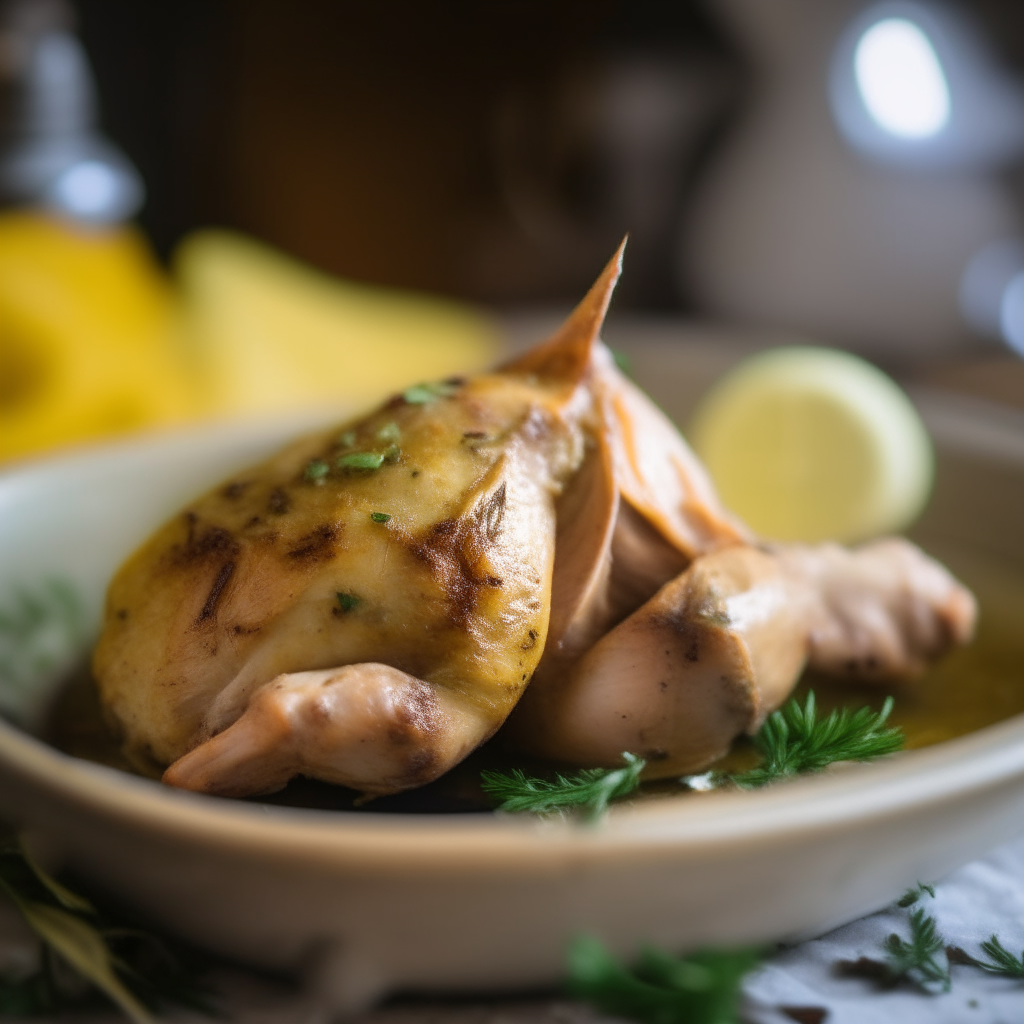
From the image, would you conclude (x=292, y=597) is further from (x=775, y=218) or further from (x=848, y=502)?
(x=775, y=218)

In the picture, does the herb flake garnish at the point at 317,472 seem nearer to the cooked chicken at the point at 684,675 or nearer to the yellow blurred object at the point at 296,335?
the cooked chicken at the point at 684,675

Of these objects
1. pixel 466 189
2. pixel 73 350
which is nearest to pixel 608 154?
pixel 466 189

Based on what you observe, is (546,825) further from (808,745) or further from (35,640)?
(35,640)

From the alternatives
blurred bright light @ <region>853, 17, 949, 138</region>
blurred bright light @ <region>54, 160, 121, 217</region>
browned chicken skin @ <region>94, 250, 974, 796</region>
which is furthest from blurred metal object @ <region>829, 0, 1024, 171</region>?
browned chicken skin @ <region>94, 250, 974, 796</region>

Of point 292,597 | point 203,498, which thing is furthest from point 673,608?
point 203,498

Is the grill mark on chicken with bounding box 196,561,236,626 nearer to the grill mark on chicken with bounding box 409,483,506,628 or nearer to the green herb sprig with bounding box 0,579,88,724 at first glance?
the grill mark on chicken with bounding box 409,483,506,628
